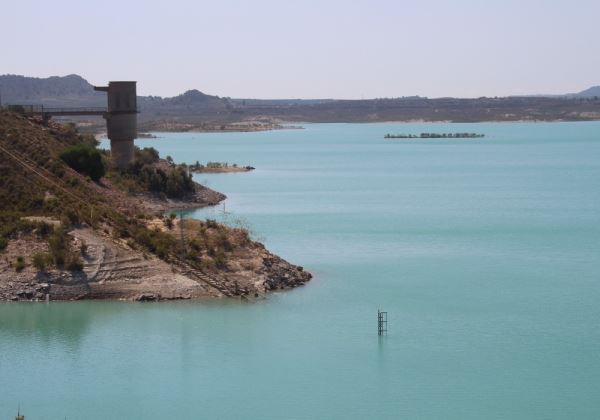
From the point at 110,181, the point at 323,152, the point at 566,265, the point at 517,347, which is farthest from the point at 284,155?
the point at 517,347

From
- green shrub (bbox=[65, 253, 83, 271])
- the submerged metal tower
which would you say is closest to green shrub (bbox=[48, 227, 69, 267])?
green shrub (bbox=[65, 253, 83, 271])

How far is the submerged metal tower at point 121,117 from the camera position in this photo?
209 ft

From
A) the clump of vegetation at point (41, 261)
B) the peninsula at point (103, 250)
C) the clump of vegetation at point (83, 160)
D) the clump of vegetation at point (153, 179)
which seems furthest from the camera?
the clump of vegetation at point (153, 179)

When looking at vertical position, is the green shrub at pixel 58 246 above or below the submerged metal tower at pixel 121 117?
below

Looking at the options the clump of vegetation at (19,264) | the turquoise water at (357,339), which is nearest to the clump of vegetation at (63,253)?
the clump of vegetation at (19,264)

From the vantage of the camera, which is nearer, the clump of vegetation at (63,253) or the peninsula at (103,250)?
the peninsula at (103,250)

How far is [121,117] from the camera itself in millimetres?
63750

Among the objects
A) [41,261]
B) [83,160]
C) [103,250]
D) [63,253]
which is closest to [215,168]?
[83,160]

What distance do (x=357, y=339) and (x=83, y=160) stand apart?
24.3m

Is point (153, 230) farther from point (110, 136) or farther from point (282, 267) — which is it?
point (110, 136)

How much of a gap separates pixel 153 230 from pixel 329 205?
90.7ft

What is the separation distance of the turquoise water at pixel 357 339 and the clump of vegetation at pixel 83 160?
30.5 feet

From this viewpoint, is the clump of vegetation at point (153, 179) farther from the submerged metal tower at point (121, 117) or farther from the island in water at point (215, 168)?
the island in water at point (215, 168)

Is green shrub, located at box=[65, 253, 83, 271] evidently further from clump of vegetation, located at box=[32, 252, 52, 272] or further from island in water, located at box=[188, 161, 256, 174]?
island in water, located at box=[188, 161, 256, 174]
